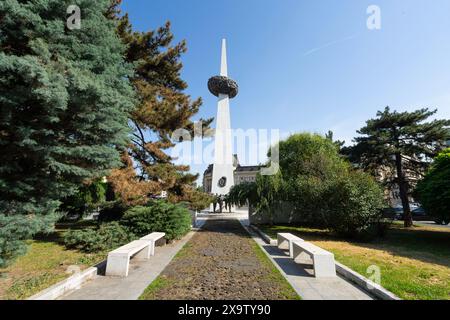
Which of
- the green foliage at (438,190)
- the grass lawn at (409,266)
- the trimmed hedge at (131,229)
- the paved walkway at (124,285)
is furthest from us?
the green foliage at (438,190)

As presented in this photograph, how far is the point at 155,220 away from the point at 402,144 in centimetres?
1923

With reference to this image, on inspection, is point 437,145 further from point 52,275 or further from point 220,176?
point 52,275

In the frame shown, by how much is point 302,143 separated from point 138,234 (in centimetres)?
1679

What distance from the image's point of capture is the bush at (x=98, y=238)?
9102 mm

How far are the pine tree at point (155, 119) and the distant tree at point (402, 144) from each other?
14166 millimetres

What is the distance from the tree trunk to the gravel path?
52.9 feet

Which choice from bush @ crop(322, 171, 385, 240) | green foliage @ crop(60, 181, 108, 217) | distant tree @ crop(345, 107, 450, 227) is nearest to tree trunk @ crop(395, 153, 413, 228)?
distant tree @ crop(345, 107, 450, 227)

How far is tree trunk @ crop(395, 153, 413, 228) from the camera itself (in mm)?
18406

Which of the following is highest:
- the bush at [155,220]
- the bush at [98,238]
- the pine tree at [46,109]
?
the pine tree at [46,109]

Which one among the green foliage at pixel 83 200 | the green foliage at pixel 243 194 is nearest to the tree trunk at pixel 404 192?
the green foliage at pixel 243 194

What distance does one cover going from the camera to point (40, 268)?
6.98 metres

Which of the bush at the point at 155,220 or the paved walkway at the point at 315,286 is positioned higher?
the bush at the point at 155,220

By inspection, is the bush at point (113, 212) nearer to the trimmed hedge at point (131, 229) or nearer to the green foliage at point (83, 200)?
the trimmed hedge at point (131, 229)
